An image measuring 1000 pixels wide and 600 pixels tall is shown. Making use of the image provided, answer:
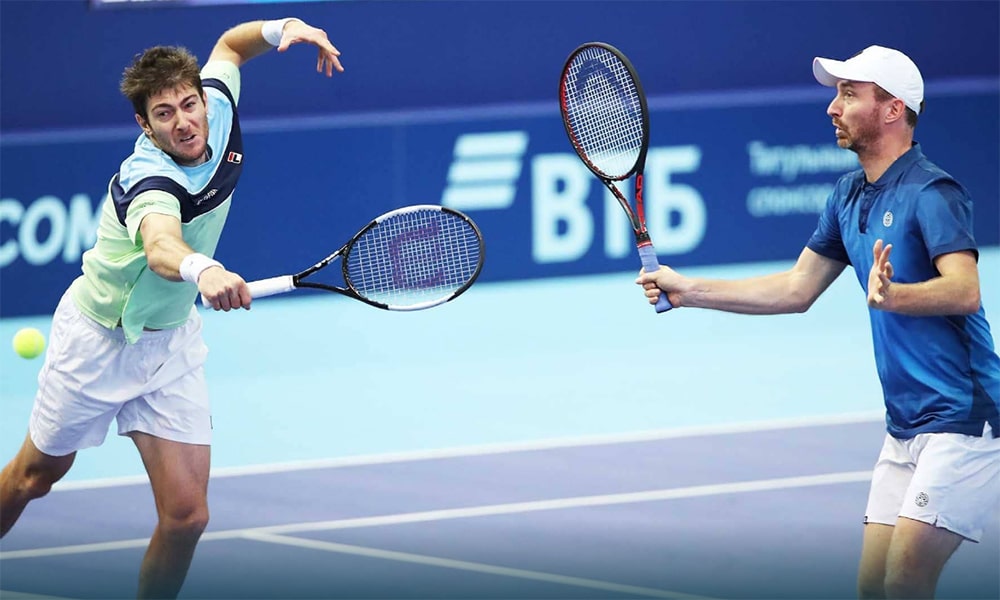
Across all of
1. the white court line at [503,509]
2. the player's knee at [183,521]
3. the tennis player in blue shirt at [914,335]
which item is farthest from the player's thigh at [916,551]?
the white court line at [503,509]

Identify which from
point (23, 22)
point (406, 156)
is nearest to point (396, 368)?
point (406, 156)

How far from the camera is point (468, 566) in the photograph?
6.23m

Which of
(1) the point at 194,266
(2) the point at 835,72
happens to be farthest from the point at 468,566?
(2) the point at 835,72

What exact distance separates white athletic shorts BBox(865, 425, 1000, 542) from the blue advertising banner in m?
6.50

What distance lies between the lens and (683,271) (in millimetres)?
11531

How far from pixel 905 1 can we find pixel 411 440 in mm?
6649

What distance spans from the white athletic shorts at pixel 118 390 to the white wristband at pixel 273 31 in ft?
3.29

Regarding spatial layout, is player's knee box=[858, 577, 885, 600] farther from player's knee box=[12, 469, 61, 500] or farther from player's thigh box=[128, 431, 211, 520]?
player's knee box=[12, 469, 61, 500]

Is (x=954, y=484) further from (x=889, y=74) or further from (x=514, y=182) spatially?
(x=514, y=182)

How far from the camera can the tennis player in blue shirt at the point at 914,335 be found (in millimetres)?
4555

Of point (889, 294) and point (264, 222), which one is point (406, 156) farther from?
point (889, 294)

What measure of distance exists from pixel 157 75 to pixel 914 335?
7.19 ft

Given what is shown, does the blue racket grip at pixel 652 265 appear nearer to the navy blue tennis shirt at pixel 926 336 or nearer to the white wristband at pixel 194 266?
the navy blue tennis shirt at pixel 926 336

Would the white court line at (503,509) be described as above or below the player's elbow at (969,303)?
below
